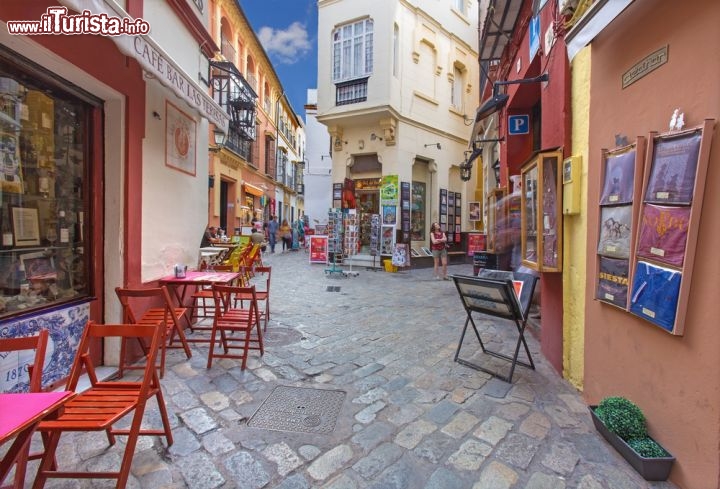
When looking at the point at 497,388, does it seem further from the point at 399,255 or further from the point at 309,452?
the point at 399,255

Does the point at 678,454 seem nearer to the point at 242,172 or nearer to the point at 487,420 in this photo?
the point at 487,420

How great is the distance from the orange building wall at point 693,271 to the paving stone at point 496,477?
91 cm

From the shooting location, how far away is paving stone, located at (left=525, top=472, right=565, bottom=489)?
2193mm

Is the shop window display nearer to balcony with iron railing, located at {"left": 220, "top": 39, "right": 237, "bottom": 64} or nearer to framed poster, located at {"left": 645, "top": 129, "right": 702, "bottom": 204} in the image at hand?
framed poster, located at {"left": 645, "top": 129, "right": 702, "bottom": 204}

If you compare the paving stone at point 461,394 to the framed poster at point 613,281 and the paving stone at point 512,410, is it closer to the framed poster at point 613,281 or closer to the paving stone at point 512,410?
the paving stone at point 512,410

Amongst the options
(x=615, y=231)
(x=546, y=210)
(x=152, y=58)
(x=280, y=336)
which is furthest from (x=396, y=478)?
(x=152, y=58)

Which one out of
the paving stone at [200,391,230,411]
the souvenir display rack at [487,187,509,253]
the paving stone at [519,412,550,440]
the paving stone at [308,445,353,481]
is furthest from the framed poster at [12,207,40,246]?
the souvenir display rack at [487,187,509,253]

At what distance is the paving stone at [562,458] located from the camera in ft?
7.70

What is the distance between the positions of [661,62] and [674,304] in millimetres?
1489

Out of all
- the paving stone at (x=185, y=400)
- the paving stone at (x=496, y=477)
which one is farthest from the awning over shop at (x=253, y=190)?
the paving stone at (x=496, y=477)

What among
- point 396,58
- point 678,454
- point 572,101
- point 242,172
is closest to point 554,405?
point 678,454

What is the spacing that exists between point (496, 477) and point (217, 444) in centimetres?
180

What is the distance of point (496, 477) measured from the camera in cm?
228

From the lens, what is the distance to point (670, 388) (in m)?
2.25
